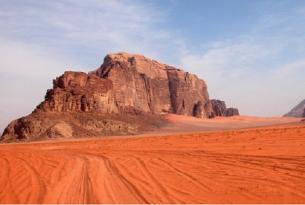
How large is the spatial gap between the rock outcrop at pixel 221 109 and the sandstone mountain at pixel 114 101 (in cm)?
34

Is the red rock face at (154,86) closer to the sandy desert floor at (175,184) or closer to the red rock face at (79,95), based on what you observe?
the red rock face at (79,95)

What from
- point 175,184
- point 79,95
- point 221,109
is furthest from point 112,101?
point 175,184

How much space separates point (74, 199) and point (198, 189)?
2.77m

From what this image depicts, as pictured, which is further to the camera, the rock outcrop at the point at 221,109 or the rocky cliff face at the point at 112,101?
the rock outcrop at the point at 221,109

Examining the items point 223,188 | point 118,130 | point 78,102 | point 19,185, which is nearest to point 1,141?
point 78,102

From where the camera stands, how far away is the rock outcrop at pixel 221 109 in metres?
125

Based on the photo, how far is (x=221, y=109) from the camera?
127m

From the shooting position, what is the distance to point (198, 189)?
8625 mm

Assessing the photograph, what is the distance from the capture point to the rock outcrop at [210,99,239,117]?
12469 cm

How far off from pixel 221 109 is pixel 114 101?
56.1m

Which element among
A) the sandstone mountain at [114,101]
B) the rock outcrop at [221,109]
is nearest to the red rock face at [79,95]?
the sandstone mountain at [114,101]

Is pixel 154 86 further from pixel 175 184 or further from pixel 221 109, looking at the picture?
pixel 175 184

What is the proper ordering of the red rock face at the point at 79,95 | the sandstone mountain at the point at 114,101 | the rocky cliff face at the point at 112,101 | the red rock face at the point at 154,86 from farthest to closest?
the red rock face at the point at 154,86 < the red rock face at the point at 79,95 < the sandstone mountain at the point at 114,101 < the rocky cliff face at the point at 112,101

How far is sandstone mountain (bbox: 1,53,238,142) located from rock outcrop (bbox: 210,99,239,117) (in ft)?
1.12
